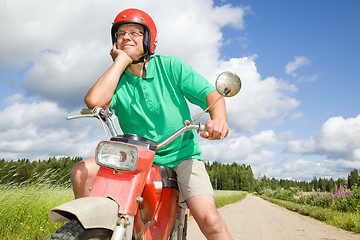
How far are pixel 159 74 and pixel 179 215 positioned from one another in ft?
3.64

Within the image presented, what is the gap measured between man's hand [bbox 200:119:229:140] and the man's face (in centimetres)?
108

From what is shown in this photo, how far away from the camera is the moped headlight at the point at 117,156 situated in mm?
1487

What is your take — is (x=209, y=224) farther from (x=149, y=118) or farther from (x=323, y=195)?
(x=323, y=195)

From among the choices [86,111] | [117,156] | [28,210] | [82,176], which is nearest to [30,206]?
[28,210]

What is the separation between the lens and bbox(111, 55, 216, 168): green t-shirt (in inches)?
85.5

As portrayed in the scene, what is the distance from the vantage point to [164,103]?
88.0 inches

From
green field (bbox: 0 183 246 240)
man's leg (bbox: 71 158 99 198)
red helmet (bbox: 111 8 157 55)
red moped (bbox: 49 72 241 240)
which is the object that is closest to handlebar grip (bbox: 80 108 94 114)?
red moped (bbox: 49 72 241 240)

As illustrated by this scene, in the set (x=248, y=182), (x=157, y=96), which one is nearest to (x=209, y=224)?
(x=157, y=96)

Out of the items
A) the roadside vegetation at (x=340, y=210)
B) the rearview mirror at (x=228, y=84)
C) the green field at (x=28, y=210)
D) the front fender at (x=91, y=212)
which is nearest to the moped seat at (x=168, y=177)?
the front fender at (x=91, y=212)

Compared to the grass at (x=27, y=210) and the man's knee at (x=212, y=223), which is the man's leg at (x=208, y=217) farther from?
the grass at (x=27, y=210)

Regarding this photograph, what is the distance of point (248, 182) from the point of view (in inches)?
4203

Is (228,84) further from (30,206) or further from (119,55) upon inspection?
(30,206)

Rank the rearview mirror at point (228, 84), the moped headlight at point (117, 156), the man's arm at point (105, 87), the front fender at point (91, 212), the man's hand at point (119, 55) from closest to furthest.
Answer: the front fender at point (91, 212) → the moped headlight at point (117, 156) → the rearview mirror at point (228, 84) → the man's arm at point (105, 87) → the man's hand at point (119, 55)

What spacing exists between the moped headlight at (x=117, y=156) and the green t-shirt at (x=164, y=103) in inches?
24.4
